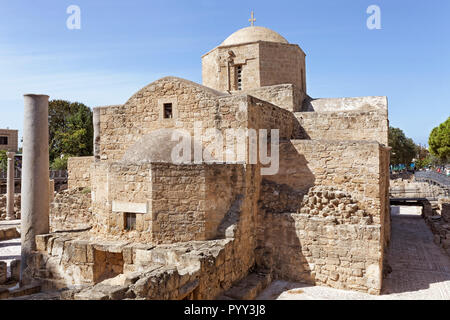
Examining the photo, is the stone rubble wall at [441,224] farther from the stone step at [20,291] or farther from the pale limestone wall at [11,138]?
the pale limestone wall at [11,138]

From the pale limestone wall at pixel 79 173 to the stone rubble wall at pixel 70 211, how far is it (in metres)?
2.05

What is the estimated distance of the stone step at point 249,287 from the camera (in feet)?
20.7

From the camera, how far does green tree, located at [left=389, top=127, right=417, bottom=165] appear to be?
3606 centimetres

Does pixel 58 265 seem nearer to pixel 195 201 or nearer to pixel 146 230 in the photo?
pixel 146 230

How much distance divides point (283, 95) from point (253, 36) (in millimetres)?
3626

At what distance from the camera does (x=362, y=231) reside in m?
6.99

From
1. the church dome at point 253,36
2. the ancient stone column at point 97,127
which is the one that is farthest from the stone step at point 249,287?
the church dome at point 253,36

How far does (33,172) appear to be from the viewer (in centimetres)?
786

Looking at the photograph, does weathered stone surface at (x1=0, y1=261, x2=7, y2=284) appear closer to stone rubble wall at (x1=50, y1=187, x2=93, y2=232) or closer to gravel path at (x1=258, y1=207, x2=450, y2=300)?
stone rubble wall at (x1=50, y1=187, x2=93, y2=232)

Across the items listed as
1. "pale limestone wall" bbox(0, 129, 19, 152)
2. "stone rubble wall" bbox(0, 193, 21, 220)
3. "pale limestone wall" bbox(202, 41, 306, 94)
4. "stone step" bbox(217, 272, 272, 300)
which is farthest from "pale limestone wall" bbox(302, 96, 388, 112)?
"pale limestone wall" bbox(0, 129, 19, 152)

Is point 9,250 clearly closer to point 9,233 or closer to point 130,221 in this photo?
point 9,233

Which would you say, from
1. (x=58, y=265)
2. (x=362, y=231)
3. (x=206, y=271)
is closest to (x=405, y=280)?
(x=362, y=231)

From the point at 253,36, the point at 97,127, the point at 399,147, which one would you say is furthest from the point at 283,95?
the point at 399,147
